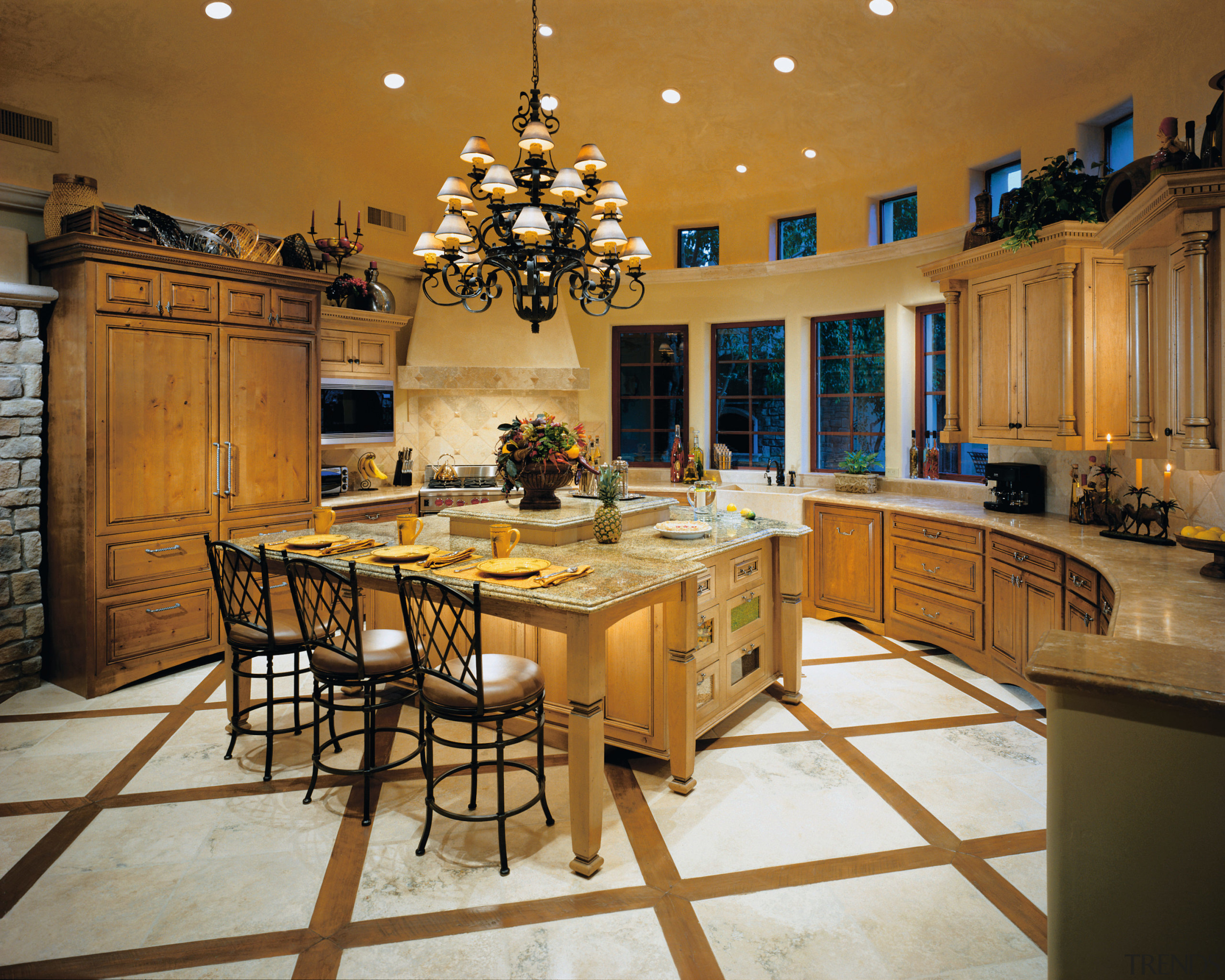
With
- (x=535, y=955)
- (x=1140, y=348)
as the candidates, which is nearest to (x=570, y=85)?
(x=1140, y=348)

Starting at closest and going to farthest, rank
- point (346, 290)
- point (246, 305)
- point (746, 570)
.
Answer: point (746, 570) < point (246, 305) < point (346, 290)

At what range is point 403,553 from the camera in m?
3.12

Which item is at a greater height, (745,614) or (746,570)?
(746,570)

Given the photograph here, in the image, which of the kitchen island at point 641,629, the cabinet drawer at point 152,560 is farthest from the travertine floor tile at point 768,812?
the cabinet drawer at point 152,560

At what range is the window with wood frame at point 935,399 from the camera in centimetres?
575

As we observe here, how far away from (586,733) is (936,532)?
3295 mm

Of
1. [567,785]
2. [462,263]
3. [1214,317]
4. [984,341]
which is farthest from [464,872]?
[984,341]

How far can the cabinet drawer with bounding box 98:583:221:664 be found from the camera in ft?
14.0

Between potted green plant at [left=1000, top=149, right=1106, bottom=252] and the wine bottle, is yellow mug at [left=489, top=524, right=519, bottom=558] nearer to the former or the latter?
potted green plant at [left=1000, top=149, right=1106, bottom=252]

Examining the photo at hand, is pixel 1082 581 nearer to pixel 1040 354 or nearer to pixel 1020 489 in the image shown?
pixel 1020 489

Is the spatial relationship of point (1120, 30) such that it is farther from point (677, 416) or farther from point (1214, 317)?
point (677, 416)

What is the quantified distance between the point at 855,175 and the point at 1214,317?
4.12 metres

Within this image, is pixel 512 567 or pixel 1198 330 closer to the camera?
pixel 1198 330

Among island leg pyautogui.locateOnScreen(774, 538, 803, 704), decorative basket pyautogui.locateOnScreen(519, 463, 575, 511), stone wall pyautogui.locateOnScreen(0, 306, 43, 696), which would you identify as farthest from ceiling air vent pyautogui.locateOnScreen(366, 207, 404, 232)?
island leg pyautogui.locateOnScreen(774, 538, 803, 704)
